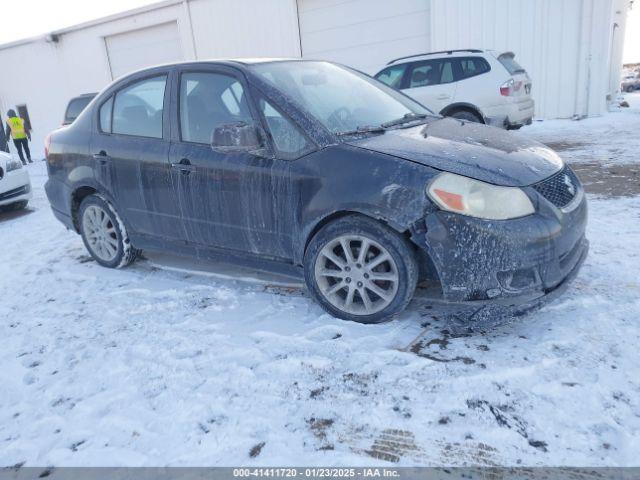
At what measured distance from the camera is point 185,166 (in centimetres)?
375

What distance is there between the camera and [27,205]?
8.43 metres

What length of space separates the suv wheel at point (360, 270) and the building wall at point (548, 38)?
433 inches

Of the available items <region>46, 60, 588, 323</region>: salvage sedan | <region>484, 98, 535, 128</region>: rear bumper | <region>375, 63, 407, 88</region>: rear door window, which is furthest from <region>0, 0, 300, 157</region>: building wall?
<region>46, 60, 588, 323</region>: salvage sedan

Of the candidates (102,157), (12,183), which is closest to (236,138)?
(102,157)

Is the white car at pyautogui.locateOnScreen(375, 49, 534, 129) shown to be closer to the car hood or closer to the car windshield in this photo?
the car windshield

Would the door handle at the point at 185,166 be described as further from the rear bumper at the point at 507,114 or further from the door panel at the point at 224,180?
→ the rear bumper at the point at 507,114

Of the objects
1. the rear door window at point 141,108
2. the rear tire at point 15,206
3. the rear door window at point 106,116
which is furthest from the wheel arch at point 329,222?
the rear tire at point 15,206

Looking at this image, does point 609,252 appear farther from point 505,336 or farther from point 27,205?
point 27,205

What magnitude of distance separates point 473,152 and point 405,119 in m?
0.81

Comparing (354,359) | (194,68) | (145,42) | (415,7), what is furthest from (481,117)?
(145,42)

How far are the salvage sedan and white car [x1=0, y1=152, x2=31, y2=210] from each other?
3893mm

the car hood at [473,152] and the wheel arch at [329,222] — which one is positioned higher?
the car hood at [473,152]

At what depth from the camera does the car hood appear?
9.51 feet

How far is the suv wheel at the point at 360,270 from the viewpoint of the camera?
9.89 ft
